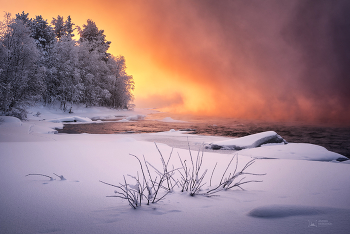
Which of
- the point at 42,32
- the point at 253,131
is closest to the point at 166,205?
the point at 253,131

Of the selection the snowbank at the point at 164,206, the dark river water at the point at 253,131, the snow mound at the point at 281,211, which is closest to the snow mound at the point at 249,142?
the dark river water at the point at 253,131

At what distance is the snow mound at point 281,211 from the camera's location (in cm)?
152

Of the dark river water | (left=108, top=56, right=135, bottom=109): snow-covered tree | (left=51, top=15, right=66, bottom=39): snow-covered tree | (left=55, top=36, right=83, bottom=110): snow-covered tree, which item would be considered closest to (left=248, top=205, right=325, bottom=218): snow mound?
the dark river water

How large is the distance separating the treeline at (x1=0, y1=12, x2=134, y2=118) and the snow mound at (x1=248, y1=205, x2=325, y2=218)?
54.0ft

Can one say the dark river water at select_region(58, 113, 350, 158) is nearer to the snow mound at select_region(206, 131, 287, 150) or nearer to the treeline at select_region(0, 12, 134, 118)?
the snow mound at select_region(206, 131, 287, 150)

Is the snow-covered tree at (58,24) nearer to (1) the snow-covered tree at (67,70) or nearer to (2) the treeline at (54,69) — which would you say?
(2) the treeline at (54,69)

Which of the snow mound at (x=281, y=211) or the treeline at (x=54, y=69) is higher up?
the treeline at (x=54, y=69)

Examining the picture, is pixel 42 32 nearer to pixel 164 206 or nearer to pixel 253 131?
pixel 253 131

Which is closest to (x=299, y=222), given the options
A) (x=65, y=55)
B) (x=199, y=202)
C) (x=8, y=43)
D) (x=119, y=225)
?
(x=199, y=202)

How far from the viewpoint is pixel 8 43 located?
13.8 m

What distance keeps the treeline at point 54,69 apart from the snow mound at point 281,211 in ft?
54.0

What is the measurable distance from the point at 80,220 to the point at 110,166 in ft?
6.02

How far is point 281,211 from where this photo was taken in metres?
1.55

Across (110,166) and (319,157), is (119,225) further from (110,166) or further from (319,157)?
(319,157)
